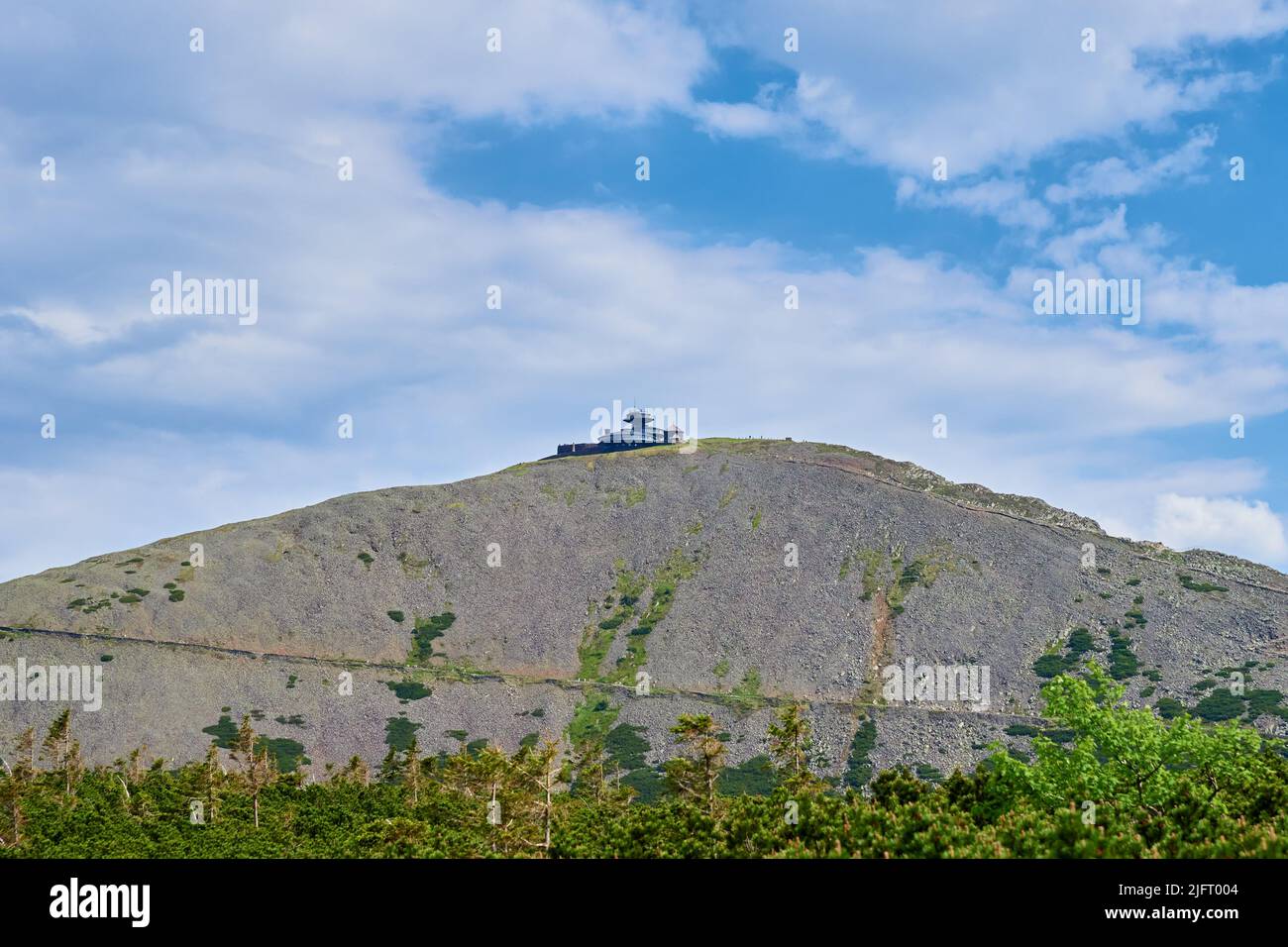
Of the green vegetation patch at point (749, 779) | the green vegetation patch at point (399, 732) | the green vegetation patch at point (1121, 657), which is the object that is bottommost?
the green vegetation patch at point (749, 779)

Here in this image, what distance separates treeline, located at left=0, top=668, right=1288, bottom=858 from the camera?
24.9 meters

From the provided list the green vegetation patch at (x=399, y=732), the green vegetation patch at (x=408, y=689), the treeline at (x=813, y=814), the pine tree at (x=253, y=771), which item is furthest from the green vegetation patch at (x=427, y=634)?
the treeline at (x=813, y=814)

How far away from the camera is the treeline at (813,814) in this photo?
2489 cm

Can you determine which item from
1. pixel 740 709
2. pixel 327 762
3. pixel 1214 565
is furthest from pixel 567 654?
pixel 1214 565

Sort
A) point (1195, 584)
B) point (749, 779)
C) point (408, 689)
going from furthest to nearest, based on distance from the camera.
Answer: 1. point (1195, 584)
2. point (408, 689)
3. point (749, 779)

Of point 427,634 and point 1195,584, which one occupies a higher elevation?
point 1195,584

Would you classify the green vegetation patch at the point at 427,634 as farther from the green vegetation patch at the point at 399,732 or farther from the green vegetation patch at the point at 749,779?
the green vegetation patch at the point at 749,779

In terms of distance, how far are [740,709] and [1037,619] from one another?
199 feet

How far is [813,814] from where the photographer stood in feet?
98.2

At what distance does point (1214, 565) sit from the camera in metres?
199

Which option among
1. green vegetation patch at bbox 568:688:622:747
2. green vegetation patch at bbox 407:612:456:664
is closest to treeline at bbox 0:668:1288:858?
green vegetation patch at bbox 568:688:622:747

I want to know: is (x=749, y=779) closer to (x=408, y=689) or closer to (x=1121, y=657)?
(x=408, y=689)

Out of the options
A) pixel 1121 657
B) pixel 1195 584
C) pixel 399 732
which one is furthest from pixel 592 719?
pixel 1195 584
